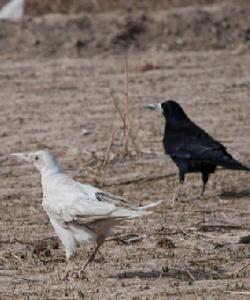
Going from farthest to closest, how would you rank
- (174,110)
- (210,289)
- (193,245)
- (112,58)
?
(112,58) < (174,110) < (193,245) < (210,289)

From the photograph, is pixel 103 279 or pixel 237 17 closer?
pixel 103 279

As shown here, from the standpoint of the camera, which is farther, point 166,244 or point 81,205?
point 166,244

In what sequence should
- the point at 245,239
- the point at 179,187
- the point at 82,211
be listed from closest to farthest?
the point at 82,211 → the point at 245,239 → the point at 179,187

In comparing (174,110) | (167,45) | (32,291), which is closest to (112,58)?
(167,45)

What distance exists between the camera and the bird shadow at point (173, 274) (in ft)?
27.5

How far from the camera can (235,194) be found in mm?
11555

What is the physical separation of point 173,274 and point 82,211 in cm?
79

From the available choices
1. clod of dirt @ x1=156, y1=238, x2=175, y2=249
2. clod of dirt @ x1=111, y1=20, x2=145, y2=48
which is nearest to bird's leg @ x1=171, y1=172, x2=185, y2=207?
clod of dirt @ x1=156, y1=238, x2=175, y2=249

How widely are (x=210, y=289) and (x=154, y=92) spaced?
26.4ft

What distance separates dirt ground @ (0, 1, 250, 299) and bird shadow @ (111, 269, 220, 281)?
13mm

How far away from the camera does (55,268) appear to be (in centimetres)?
879

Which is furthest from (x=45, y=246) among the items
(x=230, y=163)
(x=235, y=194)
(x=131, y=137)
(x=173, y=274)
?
(x=131, y=137)

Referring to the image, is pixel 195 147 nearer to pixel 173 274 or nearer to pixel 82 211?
pixel 173 274

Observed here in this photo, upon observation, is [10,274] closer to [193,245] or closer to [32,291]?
[32,291]
